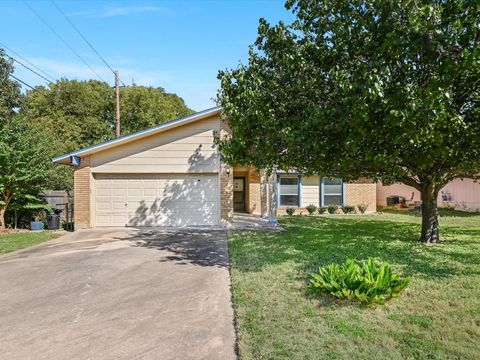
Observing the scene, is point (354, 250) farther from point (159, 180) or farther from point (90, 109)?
point (90, 109)

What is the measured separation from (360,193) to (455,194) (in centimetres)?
723

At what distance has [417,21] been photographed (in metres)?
4.77

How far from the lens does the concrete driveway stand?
3574 millimetres

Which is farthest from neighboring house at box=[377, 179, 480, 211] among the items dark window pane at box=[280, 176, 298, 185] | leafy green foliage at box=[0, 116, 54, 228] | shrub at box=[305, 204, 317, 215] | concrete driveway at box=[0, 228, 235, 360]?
leafy green foliage at box=[0, 116, 54, 228]

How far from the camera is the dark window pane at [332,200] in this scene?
61.2 ft

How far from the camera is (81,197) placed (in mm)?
12758

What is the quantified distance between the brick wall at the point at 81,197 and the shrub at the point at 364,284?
34.3 feet

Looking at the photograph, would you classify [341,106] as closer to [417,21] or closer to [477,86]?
[417,21]

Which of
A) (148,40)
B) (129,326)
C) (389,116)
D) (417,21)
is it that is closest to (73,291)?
(129,326)

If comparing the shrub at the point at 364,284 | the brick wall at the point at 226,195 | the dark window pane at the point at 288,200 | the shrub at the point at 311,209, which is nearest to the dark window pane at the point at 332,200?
the shrub at the point at 311,209

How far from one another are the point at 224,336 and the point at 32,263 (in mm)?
5932

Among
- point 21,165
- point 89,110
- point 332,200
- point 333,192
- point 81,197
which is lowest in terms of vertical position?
point 332,200

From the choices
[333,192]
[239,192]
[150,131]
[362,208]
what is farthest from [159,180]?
[362,208]

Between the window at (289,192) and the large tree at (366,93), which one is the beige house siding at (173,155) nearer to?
the large tree at (366,93)
